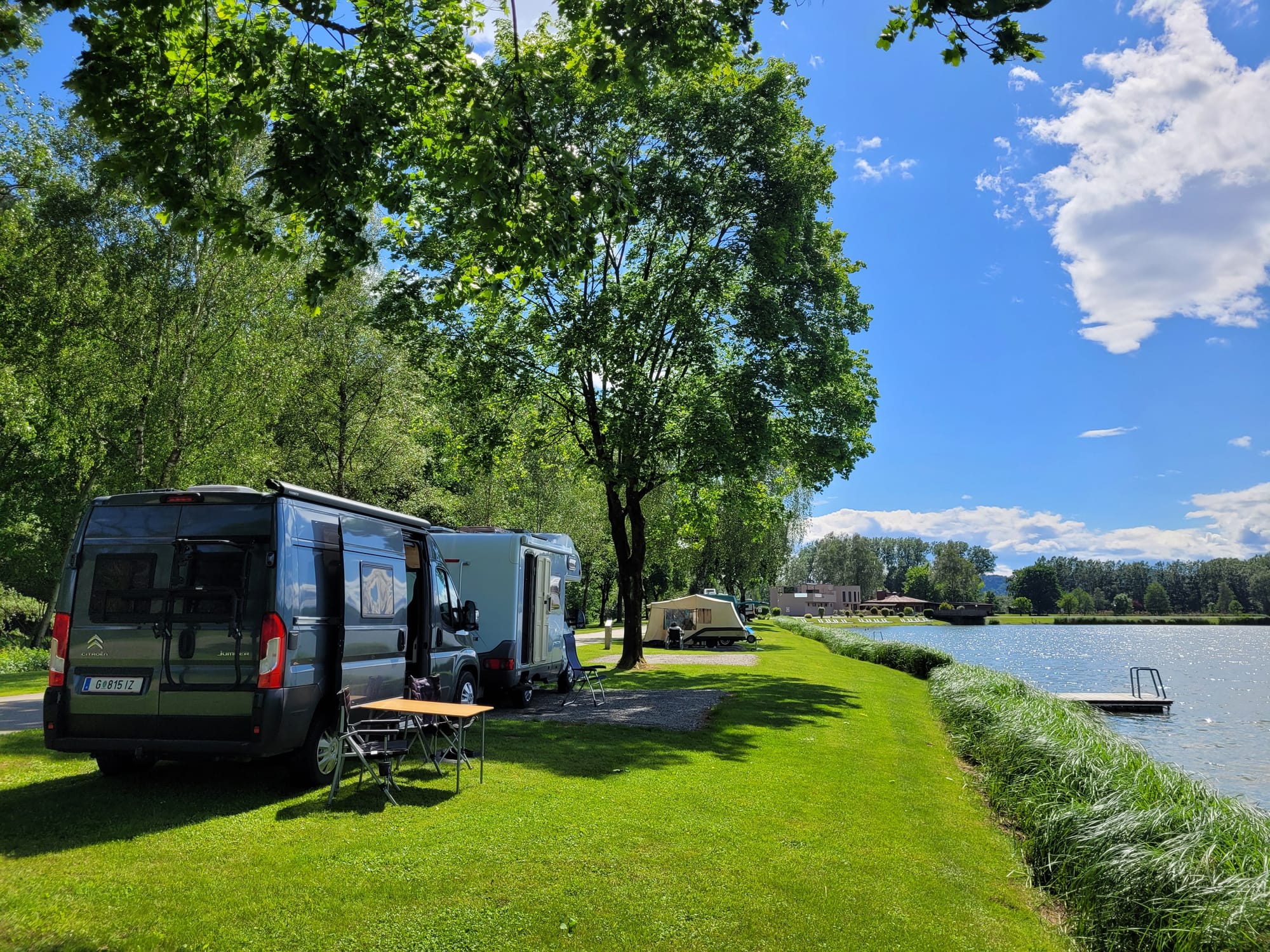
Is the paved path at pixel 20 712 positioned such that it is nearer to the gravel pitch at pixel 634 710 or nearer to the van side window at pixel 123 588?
the van side window at pixel 123 588

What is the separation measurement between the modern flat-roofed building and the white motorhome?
7055 cm

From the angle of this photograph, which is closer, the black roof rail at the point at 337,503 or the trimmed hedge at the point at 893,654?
the black roof rail at the point at 337,503

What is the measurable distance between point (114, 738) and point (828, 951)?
215 inches

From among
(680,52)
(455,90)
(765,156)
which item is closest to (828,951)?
(680,52)

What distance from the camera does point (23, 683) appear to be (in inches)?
594

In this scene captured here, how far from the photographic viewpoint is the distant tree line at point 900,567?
12162 centimetres

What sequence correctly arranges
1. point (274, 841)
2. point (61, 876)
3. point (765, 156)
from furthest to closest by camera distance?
point (765, 156) < point (274, 841) < point (61, 876)

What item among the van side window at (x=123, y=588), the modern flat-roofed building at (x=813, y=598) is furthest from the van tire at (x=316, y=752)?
the modern flat-roofed building at (x=813, y=598)

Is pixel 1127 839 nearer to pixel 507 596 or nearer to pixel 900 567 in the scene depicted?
pixel 507 596

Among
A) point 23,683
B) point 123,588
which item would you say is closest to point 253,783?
point 123,588

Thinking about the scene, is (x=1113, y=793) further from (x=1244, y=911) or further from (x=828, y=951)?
(x=828, y=951)

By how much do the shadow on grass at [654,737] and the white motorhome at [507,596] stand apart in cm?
126

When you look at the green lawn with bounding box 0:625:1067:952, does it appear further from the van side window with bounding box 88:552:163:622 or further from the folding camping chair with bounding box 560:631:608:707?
the folding camping chair with bounding box 560:631:608:707

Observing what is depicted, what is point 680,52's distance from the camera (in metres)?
7.25
